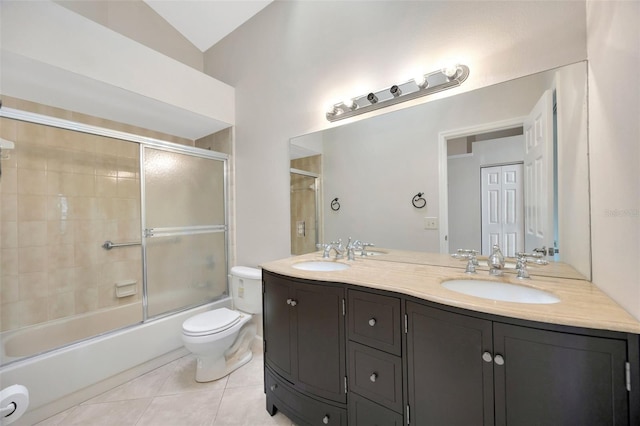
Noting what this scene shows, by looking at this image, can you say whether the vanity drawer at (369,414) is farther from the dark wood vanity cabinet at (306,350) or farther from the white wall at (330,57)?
the white wall at (330,57)

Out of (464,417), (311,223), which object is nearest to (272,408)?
(464,417)

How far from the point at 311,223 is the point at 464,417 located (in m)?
1.47

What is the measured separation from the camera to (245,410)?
159cm

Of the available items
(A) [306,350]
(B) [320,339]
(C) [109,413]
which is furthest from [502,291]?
(C) [109,413]

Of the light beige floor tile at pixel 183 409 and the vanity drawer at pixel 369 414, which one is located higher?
the vanity drawer at pixel 369 414

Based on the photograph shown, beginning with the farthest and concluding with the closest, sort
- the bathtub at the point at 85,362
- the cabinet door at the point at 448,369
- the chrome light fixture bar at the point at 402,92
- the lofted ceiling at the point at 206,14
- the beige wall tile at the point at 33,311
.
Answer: the lofted ceiling at the point at 206,14
the beige wall tile at the point at 33,311
the bathtub at the point at 85,362
the chrome light fixture bar at the point at 402,92
the cabinet door at the point at 448,369

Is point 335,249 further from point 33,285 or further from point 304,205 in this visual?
point 33,285

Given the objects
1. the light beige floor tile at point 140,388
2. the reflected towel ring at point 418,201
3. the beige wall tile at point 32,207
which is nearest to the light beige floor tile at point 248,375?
the light beige floor tile at point 140,388

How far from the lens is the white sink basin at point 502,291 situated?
1070 millimetres

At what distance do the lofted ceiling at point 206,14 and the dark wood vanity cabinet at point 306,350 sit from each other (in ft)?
8.42

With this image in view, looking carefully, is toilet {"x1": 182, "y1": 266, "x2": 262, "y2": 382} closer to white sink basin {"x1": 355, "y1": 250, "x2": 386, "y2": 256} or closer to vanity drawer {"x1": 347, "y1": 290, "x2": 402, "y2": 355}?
white sink basin {"x1": 355, "y1": 250, "x2": 386, "y2": 256}

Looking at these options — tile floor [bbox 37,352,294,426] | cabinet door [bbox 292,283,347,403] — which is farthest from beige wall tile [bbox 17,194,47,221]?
cabinet door [bbox 292,283,347,403]

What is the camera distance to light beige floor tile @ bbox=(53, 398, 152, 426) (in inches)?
59.7

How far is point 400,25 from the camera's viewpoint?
1586 mm
